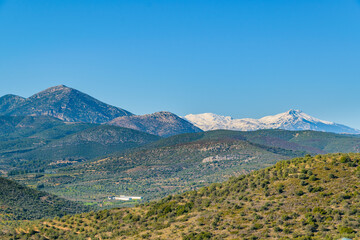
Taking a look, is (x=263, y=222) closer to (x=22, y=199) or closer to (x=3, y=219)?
(x=3, y=219)

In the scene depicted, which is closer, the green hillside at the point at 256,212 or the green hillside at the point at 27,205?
the green hillside at the point at 256,212

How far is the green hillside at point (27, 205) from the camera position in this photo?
415 ft

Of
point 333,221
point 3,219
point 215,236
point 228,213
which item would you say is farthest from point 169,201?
point 3,219

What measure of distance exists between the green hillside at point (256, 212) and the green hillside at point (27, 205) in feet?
117

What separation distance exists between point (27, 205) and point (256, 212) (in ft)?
342

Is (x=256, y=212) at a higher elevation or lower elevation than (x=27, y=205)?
higher

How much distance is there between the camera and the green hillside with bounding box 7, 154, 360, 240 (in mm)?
57844

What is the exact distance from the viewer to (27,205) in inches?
5679

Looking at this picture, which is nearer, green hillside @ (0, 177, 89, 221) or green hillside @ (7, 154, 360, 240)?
green hillside @ (7, 154, 360, 240)

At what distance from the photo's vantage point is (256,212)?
220 ft

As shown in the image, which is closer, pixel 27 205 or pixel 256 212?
pixel 256 212

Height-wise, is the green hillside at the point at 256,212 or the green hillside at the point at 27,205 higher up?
the green hillside at the point at 256,212

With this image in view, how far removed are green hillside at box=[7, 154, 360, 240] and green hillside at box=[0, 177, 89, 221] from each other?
3581 cm

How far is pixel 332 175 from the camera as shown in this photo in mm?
71375
